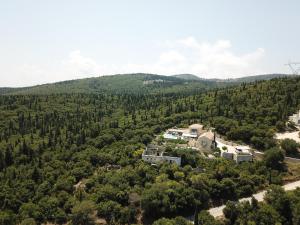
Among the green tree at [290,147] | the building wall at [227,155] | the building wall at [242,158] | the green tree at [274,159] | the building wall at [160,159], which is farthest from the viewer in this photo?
the green tree at [290,147]

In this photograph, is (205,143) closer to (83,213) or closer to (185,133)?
(185,133)

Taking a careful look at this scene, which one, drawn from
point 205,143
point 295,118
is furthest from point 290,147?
point 295,118

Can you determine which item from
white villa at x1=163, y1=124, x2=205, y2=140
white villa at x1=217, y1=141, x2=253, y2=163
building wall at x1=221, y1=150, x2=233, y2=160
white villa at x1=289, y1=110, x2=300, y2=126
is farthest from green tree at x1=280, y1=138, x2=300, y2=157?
white villa at x1=163, y1=124, x2=205, y2=140

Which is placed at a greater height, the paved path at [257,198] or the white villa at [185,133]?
the white villa at [185,133]

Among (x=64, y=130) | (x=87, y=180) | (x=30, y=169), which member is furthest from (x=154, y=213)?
(x=64, y=130)

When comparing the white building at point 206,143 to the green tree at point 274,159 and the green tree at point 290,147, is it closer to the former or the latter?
the green tree at point 274,159

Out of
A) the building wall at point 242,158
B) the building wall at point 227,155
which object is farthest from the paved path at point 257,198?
the building wall at point 227,155

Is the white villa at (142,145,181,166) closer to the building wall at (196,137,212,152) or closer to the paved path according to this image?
the building wall at (196,137,212,152)
